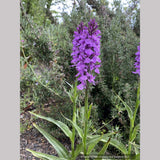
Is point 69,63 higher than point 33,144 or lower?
higher

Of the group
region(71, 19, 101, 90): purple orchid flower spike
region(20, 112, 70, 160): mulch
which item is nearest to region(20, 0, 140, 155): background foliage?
region(20, 112, 70, 160): mulch

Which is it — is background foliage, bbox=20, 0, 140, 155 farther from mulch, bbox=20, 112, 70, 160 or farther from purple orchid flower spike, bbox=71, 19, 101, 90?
purple orchid flower spike, bbox=71, 19, 101, 90

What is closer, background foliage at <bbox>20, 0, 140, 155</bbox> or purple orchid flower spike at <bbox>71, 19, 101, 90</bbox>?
purple orchid flower spike at <bbox>71, 19, 101, 90</bbox>

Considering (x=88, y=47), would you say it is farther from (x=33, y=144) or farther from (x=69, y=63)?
(x=33, y=144)

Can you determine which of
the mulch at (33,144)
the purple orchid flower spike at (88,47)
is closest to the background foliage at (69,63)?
the mulch at (33,144)

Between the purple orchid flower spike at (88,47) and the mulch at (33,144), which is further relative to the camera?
the mulch at (33,144)

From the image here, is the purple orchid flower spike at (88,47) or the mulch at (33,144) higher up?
the purple orchid flower spike at (88,47)

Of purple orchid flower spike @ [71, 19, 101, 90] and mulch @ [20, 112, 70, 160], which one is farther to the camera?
mulch @ [20, 112, 70, 160]

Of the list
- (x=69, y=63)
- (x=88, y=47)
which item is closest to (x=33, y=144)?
(x=69, y=63)

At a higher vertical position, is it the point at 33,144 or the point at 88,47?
the point at 88,47

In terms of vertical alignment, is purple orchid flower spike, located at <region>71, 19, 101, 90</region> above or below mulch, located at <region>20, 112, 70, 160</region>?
above

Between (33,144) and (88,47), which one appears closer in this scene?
(88,47)

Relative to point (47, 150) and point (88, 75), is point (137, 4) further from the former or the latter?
point (47, 150)

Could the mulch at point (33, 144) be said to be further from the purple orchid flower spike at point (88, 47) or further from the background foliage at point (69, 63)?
the purple orchid flower spike at point (88, 47)
